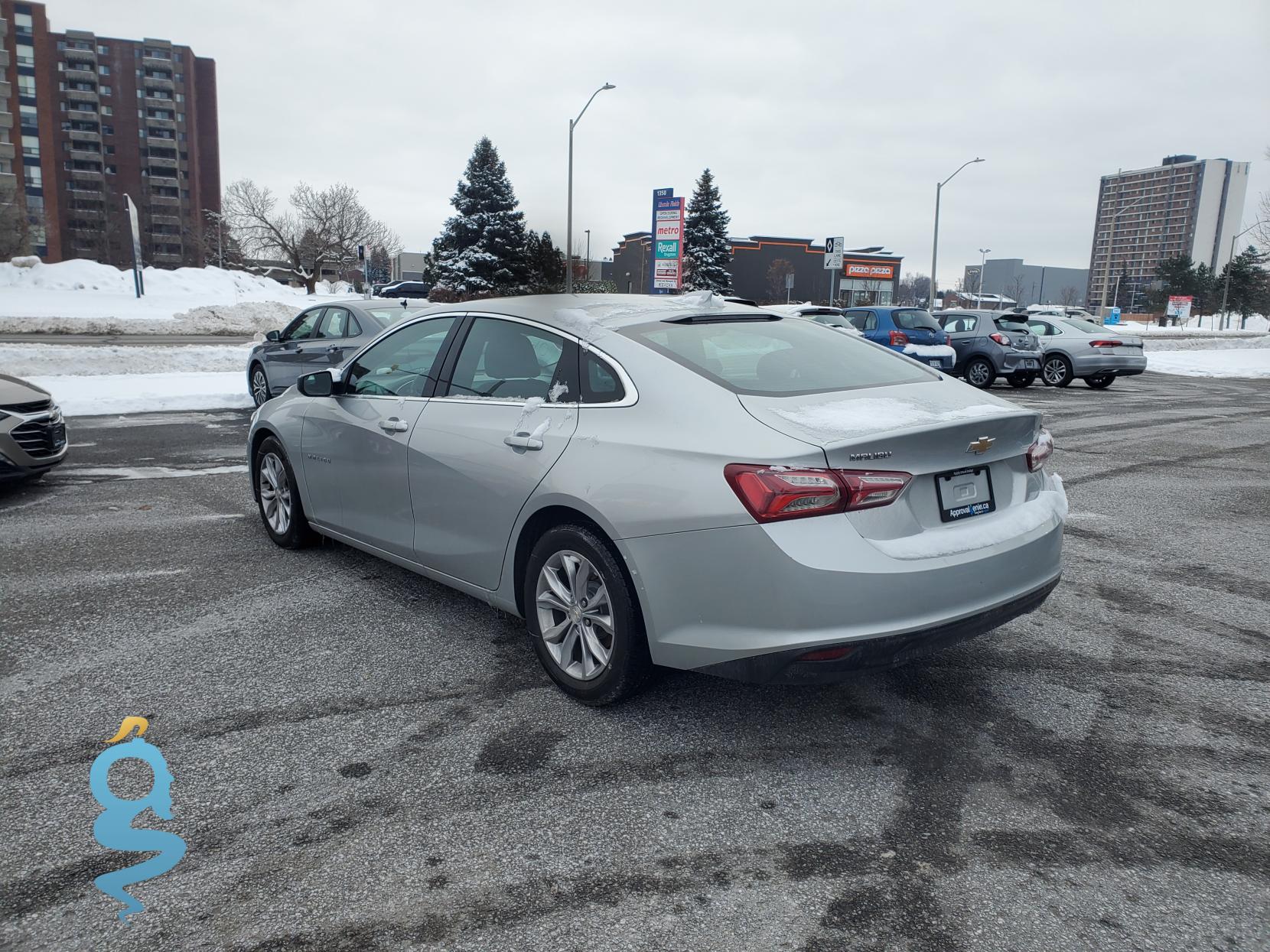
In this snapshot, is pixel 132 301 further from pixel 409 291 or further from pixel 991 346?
pixel 991 346

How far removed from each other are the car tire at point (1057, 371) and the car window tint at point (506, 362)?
1802cm

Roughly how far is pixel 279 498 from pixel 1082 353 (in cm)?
1845

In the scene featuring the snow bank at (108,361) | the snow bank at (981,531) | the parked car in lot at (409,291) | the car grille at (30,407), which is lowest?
the snow bank at (108,361)

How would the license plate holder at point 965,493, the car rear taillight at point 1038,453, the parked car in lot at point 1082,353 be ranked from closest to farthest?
the license plate holder at point 965,493 → the car rear taillight at point 1038,453 → the parked car in lot at point 1082,353

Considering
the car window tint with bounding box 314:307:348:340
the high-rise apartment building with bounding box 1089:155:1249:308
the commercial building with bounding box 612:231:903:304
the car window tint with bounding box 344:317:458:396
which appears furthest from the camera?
the high-rise apartment building with bounding box 1089:155:1249:308

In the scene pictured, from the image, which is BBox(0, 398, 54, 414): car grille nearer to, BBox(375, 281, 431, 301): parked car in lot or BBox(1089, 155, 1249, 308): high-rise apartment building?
BBox(375, 281, 431, 301): parked car in lot

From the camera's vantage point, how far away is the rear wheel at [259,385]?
1289cm

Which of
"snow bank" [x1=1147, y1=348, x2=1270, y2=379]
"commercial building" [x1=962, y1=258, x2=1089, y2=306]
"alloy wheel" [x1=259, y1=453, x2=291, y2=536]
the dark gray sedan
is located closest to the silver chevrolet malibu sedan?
"alloy wheel" [x1=259, y1=453, x2=291, y2=536]

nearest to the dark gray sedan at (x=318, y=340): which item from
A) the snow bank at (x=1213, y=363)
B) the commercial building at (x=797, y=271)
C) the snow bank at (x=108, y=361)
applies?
the snow bank at (x=108, y=361)

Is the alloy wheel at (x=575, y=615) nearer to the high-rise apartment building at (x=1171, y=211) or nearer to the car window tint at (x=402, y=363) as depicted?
the car window tint at (x=402, y=363)

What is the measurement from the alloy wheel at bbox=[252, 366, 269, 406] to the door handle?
1003 centimetres

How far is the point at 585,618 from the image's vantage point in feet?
11.9

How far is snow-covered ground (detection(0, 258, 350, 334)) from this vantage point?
1216 inches

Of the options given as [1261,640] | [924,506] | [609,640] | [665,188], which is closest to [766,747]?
[609,640]
